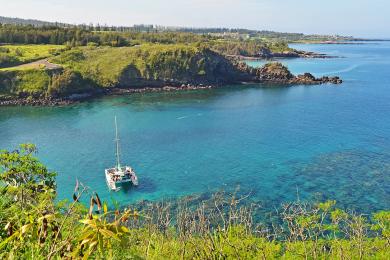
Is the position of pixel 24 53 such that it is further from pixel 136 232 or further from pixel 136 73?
pixel 136 232

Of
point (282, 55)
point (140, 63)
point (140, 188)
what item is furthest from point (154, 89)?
point (282, 55)

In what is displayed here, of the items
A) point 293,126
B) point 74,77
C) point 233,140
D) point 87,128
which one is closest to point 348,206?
point 233,140

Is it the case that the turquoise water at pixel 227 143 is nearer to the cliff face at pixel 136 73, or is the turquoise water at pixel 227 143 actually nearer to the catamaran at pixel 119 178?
the catamaran at pixel 119 178

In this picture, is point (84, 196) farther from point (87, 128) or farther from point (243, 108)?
point (243, 108)

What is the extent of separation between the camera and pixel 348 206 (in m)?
32.7

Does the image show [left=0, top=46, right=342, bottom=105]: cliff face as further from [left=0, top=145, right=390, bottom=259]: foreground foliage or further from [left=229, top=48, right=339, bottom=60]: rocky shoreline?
[left=229, top=48, right=339, bottom=60]: rocky shoreline

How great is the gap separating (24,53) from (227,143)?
71798 millimetres

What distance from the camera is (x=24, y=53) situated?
330ft

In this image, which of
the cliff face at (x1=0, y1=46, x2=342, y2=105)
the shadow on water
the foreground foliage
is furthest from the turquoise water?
the cliff face at (x1=0, y1=46, x2=342, y2=105)

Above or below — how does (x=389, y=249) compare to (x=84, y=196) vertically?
above

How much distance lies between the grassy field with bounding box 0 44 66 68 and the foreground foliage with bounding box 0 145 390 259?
2675 inches

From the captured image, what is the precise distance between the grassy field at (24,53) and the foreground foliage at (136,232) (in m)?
67.9

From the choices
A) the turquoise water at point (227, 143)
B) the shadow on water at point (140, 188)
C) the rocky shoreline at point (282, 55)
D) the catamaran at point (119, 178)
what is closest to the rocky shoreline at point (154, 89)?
the turquoise water at point (227, 143)

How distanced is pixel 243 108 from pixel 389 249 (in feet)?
192
